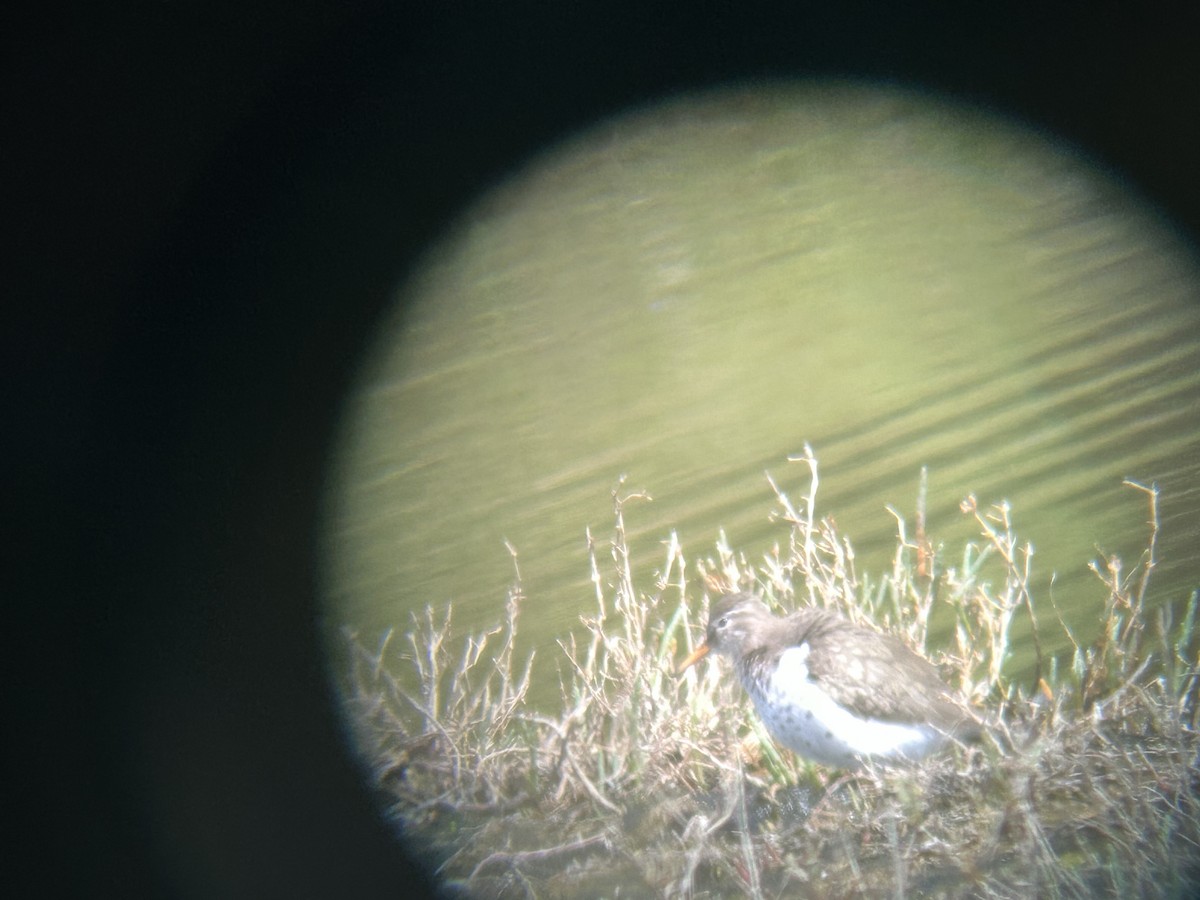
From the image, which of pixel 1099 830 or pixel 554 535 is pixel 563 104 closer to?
pixel 554 535

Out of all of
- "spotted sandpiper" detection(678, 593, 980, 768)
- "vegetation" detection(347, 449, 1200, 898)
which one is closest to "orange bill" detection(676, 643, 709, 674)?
"vegetation" detection(347, 449, 1200, 898)

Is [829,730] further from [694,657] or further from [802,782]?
[694,657]

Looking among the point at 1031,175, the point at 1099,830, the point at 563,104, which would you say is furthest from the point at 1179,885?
the point at 1031,175

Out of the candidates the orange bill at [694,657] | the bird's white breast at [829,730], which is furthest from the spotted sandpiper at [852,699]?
the orange bill at [694,657]

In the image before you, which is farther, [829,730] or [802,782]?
[802,782]

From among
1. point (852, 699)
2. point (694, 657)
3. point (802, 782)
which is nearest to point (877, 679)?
point (852, 699)

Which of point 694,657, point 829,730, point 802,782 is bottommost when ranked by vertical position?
point 802,782

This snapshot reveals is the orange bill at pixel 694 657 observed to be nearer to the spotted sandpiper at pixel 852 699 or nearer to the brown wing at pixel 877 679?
the spotted sandpiper at pixel 852 699
